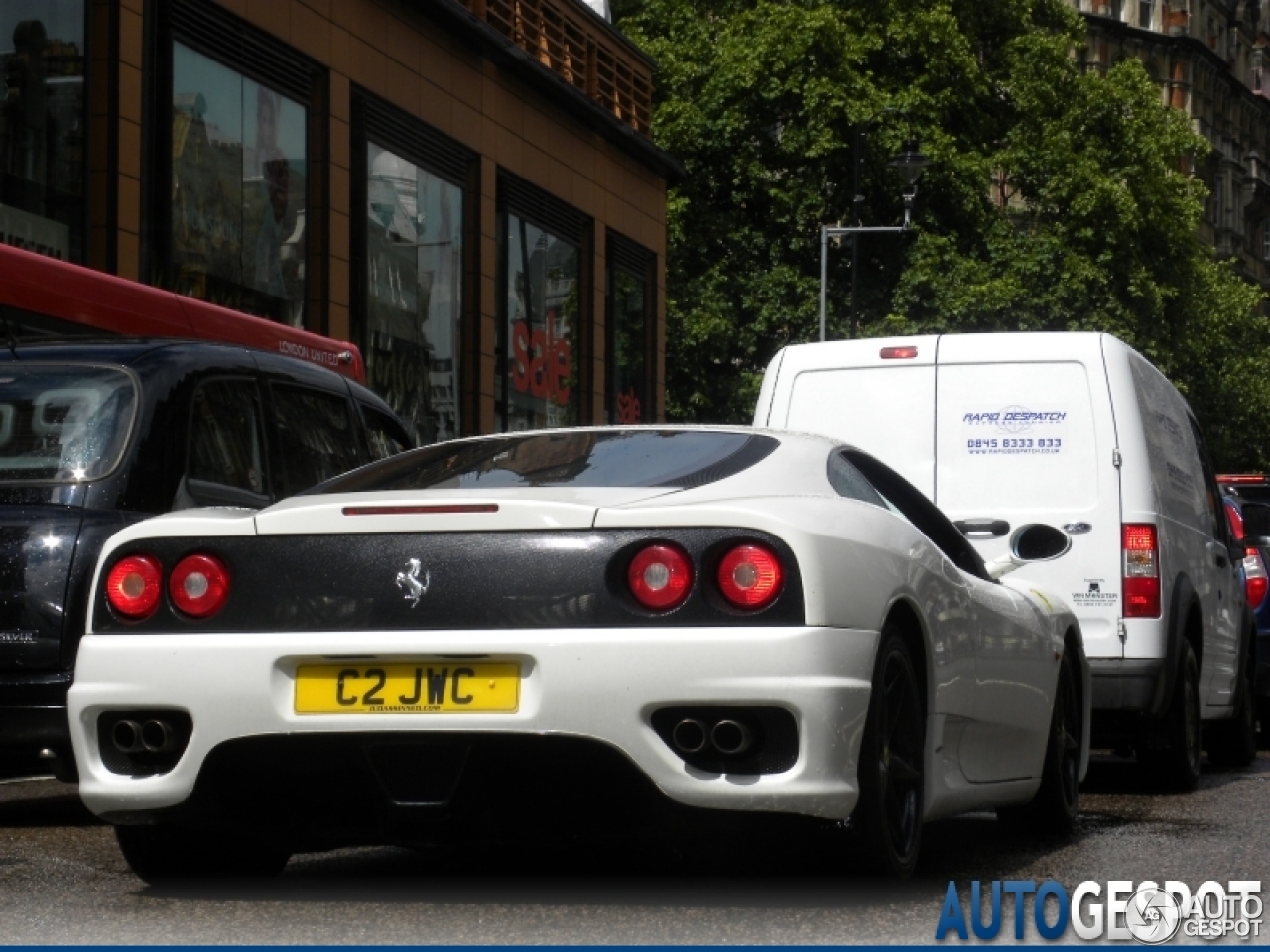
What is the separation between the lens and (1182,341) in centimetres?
4534

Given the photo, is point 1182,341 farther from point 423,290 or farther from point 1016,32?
point 423,290

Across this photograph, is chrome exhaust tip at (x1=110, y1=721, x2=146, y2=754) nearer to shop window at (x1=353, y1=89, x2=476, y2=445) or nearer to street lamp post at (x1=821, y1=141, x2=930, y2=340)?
shop window at (x1=353, y1=89, x2=476, y2=445)

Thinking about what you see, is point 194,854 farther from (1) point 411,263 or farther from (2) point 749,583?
(1) point 411,263

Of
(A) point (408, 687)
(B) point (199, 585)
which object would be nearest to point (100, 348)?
(B) point (199, 585)

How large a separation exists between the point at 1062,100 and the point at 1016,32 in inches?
71.0

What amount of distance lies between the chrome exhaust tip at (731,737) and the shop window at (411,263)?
20356 millimetres

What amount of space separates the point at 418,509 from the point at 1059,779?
115 inches

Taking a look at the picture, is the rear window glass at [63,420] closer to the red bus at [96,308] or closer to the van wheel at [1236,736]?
the red bus at [96,308]

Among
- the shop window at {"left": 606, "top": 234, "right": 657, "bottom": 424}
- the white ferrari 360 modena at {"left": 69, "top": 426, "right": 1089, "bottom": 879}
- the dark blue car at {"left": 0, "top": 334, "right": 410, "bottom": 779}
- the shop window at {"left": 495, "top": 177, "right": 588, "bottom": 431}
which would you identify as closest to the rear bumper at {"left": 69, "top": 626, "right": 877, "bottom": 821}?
the white ferrari 360 modena at {"left": 69, "top": 426, "right": 1089, "bottom": 879}

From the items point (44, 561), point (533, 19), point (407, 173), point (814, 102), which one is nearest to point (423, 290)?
point (407, 173)

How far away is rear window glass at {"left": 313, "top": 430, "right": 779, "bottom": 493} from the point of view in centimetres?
632

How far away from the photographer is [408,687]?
5.76m

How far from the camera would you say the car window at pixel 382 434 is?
10066 millimetres

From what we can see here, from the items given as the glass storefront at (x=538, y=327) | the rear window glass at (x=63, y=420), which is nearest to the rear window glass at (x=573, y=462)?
the rear window glass at (x=63, y=420)
